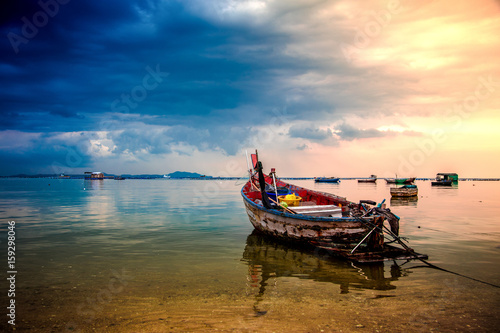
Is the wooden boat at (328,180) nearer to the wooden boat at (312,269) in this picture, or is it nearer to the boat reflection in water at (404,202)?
the boat reflection in water at (404,202)

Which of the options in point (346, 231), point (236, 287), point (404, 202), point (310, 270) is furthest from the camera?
point (404, 202)

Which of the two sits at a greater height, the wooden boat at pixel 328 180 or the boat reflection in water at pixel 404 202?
the wooden boat at pixel 328 180

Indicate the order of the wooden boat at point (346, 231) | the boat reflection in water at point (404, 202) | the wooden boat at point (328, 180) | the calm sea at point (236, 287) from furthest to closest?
the wooden boat at point (328, 180) → the boat reflection in water at point (404, 202) → the wooden boat at point (346, 231) → the calm sea at point (236, 287)

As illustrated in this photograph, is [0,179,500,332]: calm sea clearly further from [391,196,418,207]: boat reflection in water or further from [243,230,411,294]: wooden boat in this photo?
[391,196,418,207]: boat reflection in water

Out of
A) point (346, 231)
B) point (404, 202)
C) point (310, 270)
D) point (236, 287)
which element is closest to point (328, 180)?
point (404, 202)

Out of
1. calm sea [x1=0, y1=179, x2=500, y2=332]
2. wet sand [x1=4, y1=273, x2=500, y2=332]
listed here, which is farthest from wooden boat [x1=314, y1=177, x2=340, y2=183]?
wet sand [x1=4, y1=273, x2=500, y2=332]

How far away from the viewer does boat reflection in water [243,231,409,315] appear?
9.07 meters

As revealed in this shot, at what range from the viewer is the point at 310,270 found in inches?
412

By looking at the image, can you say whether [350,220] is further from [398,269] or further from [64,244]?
[64,244]

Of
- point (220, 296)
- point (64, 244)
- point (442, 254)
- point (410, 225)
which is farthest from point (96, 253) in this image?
point (410, 225)

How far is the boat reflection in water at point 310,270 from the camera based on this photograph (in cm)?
907

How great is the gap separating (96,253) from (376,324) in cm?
1147

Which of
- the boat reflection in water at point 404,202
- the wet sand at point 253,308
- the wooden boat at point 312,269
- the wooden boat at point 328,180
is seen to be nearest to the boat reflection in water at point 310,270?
the wooden boat at point 312,269

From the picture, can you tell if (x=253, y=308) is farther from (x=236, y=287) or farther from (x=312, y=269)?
(x=312, y=269)
